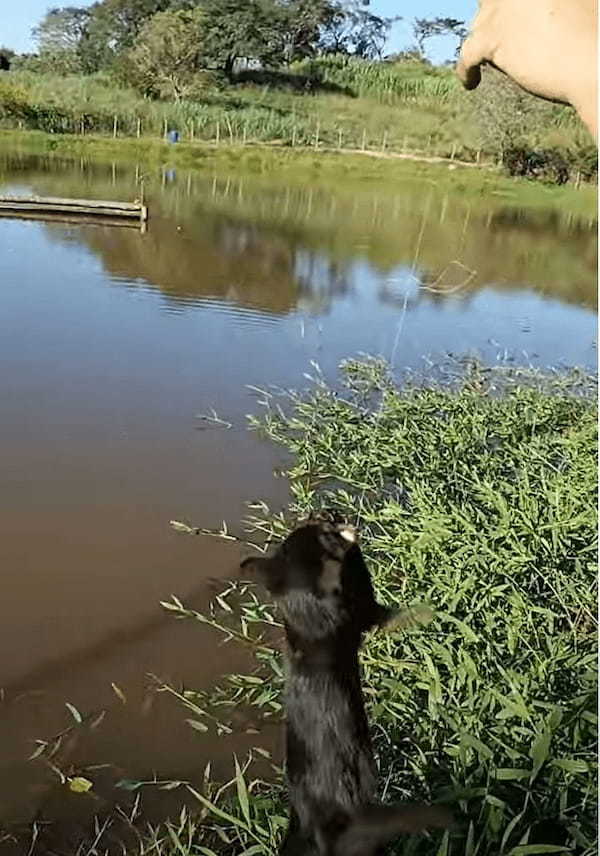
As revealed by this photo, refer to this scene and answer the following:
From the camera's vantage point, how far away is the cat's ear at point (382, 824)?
115cm

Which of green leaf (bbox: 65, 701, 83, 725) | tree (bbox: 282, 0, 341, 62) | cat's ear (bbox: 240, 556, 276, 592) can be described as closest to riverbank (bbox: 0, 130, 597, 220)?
tree (bbox: 282, 0, 341, 62)

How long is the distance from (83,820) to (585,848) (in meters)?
1.24

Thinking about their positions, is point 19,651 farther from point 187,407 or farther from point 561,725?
point 187,407

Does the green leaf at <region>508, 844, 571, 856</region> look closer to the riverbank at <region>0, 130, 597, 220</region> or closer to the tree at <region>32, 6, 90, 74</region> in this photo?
the riverbank at <region>0, 130, 597, 220</region>

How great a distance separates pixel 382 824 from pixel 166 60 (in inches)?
1179

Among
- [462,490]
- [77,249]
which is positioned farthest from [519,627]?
[77,249]

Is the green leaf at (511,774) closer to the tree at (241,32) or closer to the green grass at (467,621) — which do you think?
the green grass at (467,621)

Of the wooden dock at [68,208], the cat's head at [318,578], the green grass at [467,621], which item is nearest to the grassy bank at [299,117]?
the wooden dock at [68,208]

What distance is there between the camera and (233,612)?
3172mm

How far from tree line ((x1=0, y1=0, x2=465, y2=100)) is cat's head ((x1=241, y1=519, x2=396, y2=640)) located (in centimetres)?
2871

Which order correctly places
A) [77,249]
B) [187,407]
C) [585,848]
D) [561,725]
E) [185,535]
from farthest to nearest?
[77,249]
[187,407]
[185,535]
[561,725]
[585,848]

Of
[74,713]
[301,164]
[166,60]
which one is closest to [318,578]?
[74,713]

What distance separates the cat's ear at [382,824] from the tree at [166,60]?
28.4 meters

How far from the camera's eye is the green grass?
1771mm
